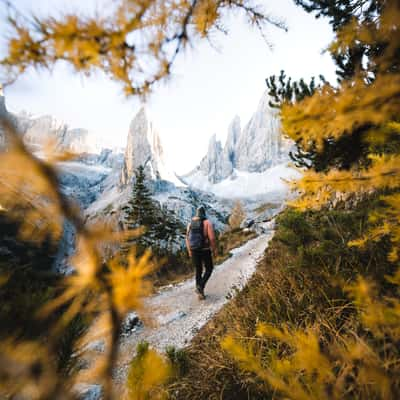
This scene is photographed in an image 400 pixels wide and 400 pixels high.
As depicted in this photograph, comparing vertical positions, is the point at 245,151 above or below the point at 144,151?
below

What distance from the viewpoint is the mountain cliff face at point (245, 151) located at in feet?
341

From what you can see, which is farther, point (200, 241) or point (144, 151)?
point (144, 151)

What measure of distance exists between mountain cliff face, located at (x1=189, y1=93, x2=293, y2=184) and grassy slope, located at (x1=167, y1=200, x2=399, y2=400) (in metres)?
107

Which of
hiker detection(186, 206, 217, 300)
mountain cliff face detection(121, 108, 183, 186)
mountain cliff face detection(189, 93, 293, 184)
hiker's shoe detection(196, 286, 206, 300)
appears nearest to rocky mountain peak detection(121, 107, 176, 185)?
mountain cliff face detection(121, 108, 183, 186)

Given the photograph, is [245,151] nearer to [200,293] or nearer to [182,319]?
[200,293]

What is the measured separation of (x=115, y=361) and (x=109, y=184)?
7754 cm

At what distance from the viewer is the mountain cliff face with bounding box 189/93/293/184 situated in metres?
104

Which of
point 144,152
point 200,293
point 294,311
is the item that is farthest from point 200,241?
point 144,152

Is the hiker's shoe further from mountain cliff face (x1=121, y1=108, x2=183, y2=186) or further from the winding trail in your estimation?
mountain cliff face (x1=121, y1=108, x2=183, y2=186)

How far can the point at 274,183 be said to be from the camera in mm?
96062

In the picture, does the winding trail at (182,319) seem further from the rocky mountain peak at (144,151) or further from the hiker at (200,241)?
the rocky mountain peak at (144,151)

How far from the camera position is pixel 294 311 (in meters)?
2.11

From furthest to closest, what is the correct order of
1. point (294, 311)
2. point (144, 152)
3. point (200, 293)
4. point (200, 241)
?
point (144, 152), point (200, 293), point (200, 241), point (294, 311)

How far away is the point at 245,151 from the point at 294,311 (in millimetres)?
114269
